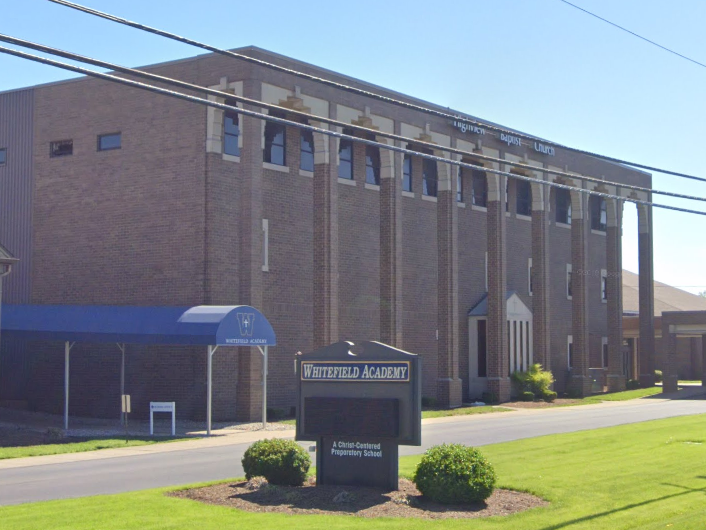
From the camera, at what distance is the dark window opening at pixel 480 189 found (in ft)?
157

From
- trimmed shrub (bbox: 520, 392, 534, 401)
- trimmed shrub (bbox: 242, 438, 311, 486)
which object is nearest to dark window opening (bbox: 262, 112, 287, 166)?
trimmed shrub (bbox: 520, 392, 534, 401)

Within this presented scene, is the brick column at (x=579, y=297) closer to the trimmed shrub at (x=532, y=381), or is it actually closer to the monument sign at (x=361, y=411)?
the trimmed shrub at (x=532, y=381)

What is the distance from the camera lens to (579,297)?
51.1 metres

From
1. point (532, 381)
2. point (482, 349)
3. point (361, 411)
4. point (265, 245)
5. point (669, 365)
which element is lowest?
point (532, 381)

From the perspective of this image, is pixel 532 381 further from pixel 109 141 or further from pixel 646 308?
pixel 109 141

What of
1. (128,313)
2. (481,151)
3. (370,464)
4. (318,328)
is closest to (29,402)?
(128,313)

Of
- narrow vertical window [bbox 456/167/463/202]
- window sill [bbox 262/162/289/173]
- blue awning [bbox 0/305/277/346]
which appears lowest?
blue awning [bbox 0/305/277/346]

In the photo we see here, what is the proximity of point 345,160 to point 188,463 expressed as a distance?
21162 millimetres

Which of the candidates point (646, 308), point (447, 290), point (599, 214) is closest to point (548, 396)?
point (447, 290)

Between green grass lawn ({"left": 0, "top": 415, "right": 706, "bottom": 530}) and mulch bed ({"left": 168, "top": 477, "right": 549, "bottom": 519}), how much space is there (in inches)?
16.0

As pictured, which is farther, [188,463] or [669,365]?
[669,365]

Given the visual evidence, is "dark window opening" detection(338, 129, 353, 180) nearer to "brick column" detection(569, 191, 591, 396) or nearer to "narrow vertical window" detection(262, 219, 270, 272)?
"narrow vertical window" detection(262, 219, 270, 272)

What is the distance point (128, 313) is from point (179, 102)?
8070 mm

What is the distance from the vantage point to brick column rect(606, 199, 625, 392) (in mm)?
54156
